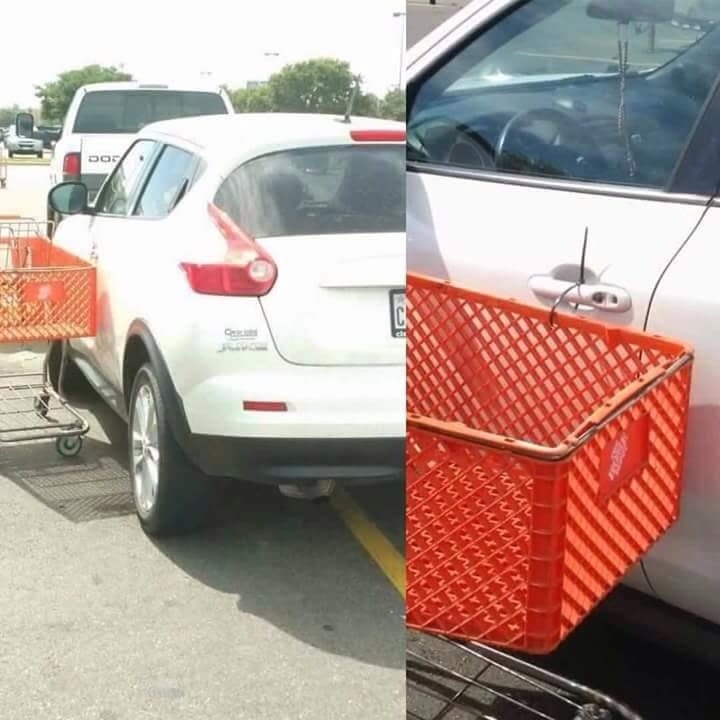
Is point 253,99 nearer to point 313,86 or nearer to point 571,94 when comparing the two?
point 313,86

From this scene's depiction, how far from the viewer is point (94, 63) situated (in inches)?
29.1

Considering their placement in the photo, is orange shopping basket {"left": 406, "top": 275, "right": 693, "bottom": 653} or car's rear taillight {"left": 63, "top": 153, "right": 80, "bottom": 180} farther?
orange shopping basket {"left": 406, "top": 275, "right": 693, "bottom": 653}

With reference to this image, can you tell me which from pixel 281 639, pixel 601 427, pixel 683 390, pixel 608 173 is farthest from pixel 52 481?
pixel 608 173

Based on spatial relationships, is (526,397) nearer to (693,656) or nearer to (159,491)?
(693,656)

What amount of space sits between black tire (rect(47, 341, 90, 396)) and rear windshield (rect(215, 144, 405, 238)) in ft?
0.57

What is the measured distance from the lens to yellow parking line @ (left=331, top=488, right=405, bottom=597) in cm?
81

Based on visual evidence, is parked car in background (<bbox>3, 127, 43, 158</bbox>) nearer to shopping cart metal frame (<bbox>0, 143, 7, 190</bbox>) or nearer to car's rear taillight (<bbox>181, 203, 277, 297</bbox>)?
shopping cart metal frame (<bbox>0, 143, 7, 190</bbox>)

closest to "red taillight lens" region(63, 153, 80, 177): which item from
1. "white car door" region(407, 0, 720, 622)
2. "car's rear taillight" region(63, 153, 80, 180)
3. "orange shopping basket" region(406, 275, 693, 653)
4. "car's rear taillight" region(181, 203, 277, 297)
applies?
"car's rear taillight" region(63, 153, 80, 180)

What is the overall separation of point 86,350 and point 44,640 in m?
0.21

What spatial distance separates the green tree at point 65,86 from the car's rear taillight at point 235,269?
11 cm

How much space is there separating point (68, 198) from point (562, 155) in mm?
971

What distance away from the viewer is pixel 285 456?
77 centimetres

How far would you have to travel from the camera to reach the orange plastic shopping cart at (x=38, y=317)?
766 millimetres

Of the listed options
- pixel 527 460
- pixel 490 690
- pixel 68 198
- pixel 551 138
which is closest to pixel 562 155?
pixel 551 138
